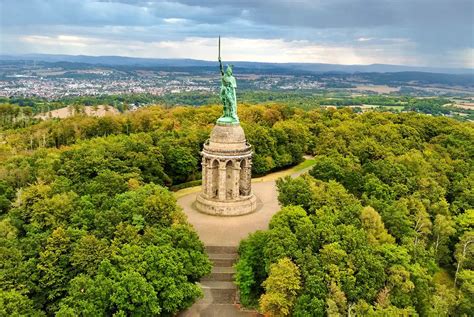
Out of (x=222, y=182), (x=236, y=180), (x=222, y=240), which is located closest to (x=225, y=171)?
(x=222, y=182)

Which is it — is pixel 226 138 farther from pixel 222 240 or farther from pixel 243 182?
pixel 222 240

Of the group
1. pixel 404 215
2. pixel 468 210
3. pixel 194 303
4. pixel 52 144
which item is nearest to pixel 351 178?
pixel 404 215

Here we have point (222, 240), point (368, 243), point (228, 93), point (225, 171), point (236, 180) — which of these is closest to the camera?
point (368, 243)

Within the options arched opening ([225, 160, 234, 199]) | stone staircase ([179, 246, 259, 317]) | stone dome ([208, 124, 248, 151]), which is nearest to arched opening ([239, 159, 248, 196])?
arched opening ([225, 160, 234, 199])

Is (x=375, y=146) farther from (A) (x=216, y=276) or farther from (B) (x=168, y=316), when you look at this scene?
(B) (x=168, y=316)

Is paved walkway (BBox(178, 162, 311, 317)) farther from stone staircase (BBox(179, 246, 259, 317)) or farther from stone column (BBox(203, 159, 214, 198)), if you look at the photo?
stone column (BBox(203, 159, 214, 198))

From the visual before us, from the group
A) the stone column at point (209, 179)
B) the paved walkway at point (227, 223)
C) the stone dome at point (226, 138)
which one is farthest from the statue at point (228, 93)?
the paved walkway at point (227, 223)

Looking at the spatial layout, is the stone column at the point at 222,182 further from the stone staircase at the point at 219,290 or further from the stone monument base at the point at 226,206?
the stone staircase at the point at 219,290
